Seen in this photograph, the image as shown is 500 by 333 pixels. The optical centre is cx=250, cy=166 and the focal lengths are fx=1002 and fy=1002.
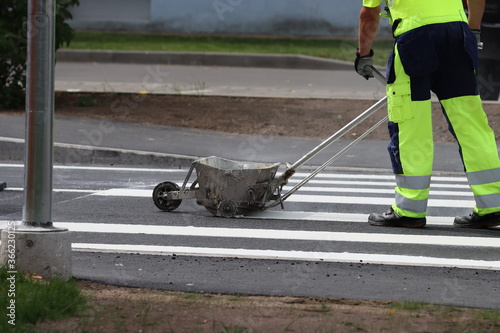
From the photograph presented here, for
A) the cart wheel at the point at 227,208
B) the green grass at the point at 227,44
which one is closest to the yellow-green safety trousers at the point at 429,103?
the cart wheel at the point at 227,208

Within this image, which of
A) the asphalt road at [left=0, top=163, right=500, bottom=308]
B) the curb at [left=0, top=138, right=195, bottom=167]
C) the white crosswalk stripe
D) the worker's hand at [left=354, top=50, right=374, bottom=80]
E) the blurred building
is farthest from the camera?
the blurred building

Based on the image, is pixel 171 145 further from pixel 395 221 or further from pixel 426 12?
pixel 426 12

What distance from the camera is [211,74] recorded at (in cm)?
1938

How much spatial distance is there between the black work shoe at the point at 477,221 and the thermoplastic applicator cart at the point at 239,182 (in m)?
0.90

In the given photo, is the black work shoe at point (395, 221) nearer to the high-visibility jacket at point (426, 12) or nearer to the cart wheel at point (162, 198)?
the high-visibility jacket at point (426, 12)

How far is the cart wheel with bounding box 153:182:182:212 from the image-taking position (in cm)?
736

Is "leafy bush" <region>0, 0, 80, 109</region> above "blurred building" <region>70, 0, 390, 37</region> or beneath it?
beneath

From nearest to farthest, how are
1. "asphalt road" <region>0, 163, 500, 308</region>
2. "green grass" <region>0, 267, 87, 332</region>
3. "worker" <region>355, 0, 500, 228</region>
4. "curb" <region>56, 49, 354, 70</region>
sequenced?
"green grass" <region>0, 267, 87, 332</region> → "asphalt road" <region>0, 163, 500, 308</region> → "worker" <region>355, 0, 500, 228</region> → "curb" <region>56, 49, 354, 70</region>

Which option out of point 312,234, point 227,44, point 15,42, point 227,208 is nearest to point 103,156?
point 15,42

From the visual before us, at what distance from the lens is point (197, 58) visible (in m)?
21.2

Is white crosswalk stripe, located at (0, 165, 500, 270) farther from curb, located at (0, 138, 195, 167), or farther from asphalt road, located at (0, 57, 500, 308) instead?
curb, located at (0, 138, 195, 167)

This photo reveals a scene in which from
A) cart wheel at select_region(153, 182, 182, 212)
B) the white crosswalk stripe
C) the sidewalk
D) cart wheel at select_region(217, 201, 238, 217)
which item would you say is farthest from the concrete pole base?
the sidewalk

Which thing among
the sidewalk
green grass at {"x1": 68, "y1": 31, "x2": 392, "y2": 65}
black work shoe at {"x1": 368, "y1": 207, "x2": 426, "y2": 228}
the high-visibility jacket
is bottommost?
the sidewalk

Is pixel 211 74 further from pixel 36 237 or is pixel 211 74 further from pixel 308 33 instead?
pixel 36 237
